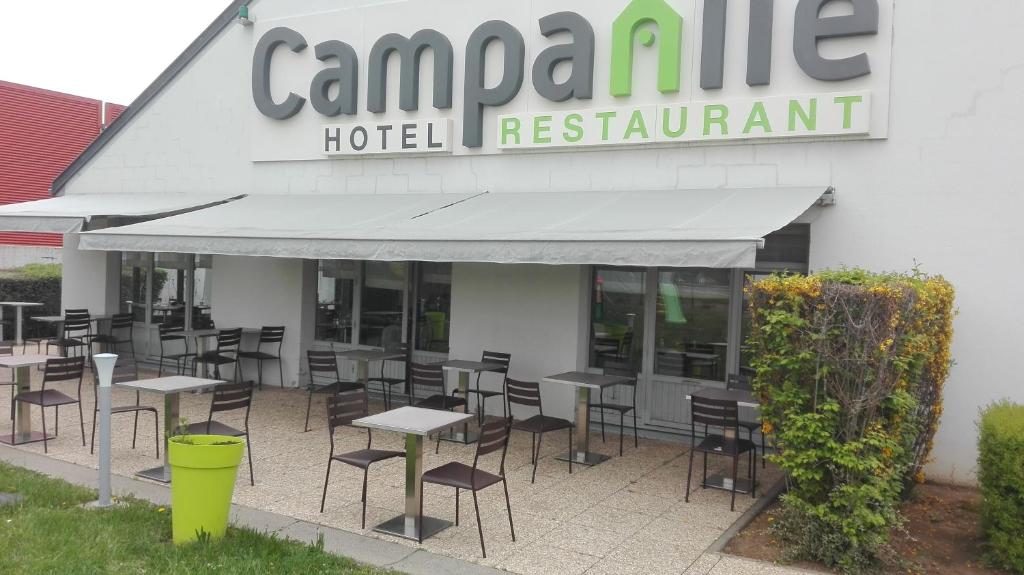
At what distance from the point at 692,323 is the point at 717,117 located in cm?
213

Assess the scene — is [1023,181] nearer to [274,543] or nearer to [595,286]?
[595,286]

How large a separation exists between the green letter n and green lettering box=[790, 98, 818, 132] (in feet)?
3.88

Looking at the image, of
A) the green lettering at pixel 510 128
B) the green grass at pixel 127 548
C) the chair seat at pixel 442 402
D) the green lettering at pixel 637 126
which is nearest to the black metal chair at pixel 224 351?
the chair seat at pixel 442 402

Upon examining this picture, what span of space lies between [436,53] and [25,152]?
15720mm

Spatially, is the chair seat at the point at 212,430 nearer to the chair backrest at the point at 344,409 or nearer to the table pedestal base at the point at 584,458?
the chair backrest at the point at 344,409

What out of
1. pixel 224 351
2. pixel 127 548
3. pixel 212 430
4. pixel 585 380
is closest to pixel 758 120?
pixel 585 380

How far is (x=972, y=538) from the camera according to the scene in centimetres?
567

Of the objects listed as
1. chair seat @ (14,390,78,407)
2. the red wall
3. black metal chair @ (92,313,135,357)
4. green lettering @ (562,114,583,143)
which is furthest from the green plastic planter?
the red wall

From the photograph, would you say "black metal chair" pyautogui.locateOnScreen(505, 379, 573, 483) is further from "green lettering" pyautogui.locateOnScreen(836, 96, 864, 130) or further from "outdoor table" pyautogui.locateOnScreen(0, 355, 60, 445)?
"outdoor table" pyautogui.locateOnScreen(0, 355, 60, 445)

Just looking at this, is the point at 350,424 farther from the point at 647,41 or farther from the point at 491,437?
the point at 647,41

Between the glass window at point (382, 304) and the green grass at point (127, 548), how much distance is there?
5192 mm

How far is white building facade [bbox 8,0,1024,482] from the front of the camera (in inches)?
280

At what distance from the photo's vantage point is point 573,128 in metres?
8.88

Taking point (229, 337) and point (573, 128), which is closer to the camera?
point (573, 128)
